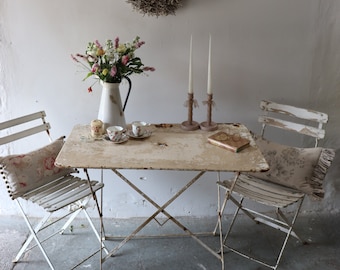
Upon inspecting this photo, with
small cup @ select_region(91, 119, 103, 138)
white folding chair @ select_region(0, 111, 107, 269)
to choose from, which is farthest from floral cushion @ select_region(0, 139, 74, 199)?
small cup @ select_region(91, 119, 103, 138)

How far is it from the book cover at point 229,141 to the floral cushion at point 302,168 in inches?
14.9

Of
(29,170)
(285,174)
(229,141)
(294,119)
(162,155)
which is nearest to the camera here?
(162,155)

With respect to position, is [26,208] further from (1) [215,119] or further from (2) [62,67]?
(1) [215,119]

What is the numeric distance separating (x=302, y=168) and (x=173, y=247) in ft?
3.27

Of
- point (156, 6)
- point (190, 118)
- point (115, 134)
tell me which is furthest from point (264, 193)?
point (156, 6)

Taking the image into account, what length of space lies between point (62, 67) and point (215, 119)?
1117 mm

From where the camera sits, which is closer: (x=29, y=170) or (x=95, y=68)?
(x=95, y=68)

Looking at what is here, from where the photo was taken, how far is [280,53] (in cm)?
261

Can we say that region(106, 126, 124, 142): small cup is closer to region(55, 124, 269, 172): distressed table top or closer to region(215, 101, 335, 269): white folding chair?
region(55, 124, 269, 172): distressed table top

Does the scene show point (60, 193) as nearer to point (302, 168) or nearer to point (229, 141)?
point (229, 141)

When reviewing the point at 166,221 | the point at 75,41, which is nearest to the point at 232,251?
the point at 166,221

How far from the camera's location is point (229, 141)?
2.18m

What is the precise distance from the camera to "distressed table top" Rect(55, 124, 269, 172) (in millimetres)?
1971

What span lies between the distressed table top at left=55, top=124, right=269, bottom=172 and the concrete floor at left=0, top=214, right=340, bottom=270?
80 centimetres
